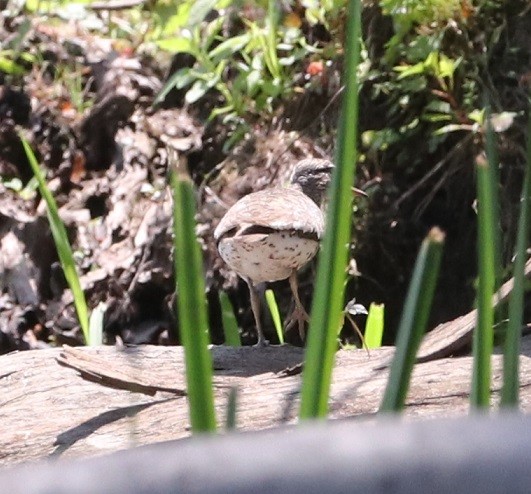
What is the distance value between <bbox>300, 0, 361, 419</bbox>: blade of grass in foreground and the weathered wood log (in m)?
1.75

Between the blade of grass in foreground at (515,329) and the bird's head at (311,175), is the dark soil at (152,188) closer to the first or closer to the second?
the bird's head at (311,175)

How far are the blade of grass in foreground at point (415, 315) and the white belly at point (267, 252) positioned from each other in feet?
9.69

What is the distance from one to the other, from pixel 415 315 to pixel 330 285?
15cm

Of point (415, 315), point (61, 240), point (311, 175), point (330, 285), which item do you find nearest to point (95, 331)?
point (61, 240)

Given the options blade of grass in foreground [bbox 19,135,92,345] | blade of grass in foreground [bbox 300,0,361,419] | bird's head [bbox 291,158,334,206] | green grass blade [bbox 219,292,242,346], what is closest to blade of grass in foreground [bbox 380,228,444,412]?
blade of grass in foreground [bbox 300,0,361,419]

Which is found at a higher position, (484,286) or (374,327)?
(484,286)

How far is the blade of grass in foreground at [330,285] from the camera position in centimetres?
118

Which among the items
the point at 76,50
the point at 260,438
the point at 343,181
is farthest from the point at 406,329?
the point at 76,50

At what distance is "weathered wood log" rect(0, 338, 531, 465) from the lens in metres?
3.06

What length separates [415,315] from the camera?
1.10 meters

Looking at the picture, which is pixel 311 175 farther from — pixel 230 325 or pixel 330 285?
pixel 330 285

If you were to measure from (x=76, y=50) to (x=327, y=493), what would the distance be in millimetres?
7161

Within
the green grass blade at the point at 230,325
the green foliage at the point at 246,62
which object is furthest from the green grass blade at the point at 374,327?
the green foliage at the point at 246,62

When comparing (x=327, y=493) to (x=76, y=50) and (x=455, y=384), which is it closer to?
(x=455, y=384)
